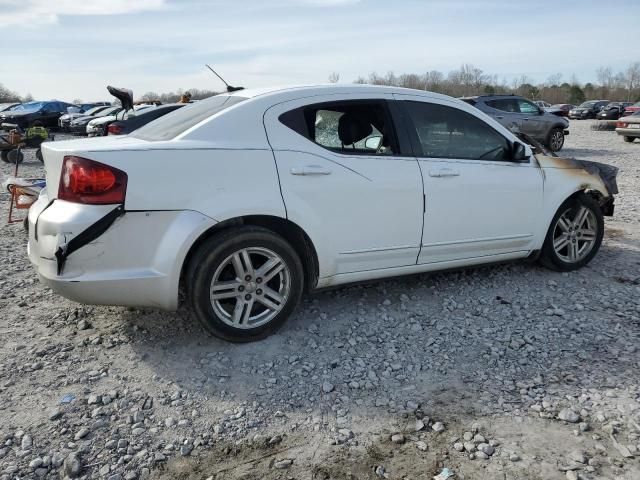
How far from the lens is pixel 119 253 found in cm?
321

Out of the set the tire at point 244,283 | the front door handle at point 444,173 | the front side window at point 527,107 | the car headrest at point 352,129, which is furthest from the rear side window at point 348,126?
the front side window at point 527,107

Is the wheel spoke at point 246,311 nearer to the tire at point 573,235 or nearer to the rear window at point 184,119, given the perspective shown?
the rear window at point 184,119

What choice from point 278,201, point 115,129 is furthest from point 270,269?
point 115,129

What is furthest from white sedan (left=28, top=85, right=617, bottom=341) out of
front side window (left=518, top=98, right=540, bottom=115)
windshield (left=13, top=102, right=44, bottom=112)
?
windshield (left=13, top=102, right=44, bottom=112)

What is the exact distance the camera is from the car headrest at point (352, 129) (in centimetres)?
389

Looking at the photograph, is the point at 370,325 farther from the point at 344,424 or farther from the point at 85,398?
the point at 85,398

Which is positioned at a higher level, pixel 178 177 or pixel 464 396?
pixel 178 177

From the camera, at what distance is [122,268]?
3242 millimetres

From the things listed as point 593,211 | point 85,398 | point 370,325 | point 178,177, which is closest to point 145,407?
point 85,398

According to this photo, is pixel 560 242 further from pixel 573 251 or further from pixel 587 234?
pixel 587 234

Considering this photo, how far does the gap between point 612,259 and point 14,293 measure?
562 cm

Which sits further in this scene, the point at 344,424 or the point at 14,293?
the point at 14,293

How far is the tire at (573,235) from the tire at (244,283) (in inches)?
100.0

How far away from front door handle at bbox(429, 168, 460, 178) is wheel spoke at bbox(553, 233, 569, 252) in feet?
4.79
